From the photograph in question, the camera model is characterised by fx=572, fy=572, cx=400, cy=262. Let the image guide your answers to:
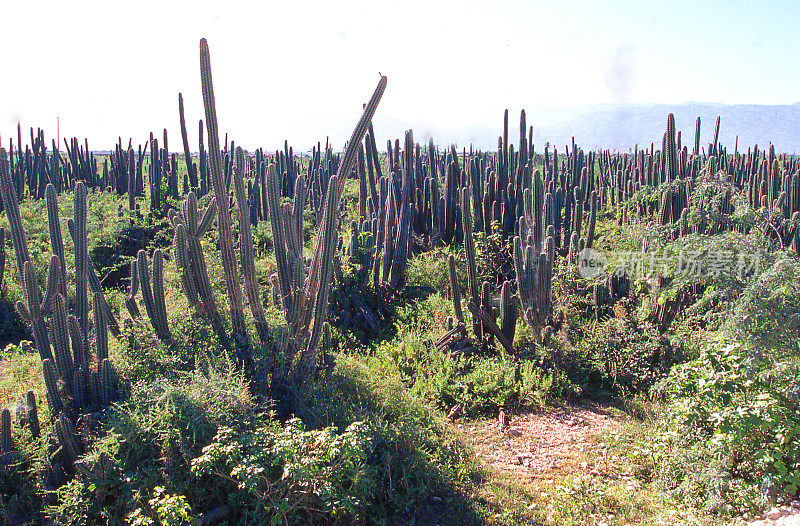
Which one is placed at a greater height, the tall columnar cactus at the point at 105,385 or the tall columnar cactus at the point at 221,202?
the tall columnar cactus at the point at 221,202

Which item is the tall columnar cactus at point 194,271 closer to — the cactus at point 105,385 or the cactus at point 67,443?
the cactus at point 105,385

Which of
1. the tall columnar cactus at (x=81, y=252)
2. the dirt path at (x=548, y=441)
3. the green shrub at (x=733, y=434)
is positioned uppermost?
the tall columnar cactus at (x=81, y=252)

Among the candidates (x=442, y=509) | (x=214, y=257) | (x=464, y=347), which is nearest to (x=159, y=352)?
(x=214, y=257)

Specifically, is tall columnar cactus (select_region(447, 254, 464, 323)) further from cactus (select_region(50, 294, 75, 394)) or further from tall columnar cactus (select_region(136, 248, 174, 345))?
cactus (select_region(50, 294, 75, 394))

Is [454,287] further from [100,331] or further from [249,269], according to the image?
[100,331]

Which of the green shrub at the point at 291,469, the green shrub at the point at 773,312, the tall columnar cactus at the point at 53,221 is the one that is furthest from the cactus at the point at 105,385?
the green shrub at the point at 773,312

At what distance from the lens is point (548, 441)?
18.2ft

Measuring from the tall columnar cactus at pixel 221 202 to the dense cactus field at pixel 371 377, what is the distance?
2 cm

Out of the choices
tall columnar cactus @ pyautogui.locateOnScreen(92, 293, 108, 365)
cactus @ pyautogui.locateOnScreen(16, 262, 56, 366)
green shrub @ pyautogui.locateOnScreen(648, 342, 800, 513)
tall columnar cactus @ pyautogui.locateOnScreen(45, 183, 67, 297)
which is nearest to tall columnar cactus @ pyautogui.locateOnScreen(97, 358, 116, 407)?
tall columnar cactus @ pyautogui.locateOnScreen(92, 293, 108, 365)

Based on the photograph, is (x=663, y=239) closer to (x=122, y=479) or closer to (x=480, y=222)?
(x=480, y=222)

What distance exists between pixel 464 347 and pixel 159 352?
339 centimetres

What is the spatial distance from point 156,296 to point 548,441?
3.93 m

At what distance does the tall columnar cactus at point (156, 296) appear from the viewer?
521 centimetres

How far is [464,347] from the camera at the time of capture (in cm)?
683
